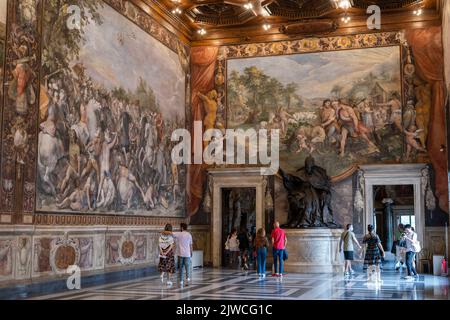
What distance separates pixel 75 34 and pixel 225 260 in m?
11.2

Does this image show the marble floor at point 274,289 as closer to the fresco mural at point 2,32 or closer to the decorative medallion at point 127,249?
the decorative medallion at point 127,249

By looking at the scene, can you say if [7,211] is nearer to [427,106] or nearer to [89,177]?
[89,177]

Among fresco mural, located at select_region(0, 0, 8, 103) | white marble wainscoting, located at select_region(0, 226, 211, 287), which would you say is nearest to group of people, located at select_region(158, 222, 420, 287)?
white marble wainscoting, located at select_region(0, 226, 211, 287)

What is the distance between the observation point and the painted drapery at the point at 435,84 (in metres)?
20.4

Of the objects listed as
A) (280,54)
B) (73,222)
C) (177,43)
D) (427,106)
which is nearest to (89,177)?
(73,222)

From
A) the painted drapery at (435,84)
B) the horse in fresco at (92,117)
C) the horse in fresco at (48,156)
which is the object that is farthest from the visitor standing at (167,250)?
the painted drapery at (435,84)

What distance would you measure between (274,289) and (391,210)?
19.1m

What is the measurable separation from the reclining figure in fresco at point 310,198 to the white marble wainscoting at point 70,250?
480cm

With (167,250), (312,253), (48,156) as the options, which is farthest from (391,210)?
(48,156)

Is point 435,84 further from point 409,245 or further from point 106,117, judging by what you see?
point 106,117

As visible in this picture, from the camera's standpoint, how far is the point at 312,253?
64.5 ft

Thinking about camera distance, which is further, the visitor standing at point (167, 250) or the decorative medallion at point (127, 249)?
the decorative medallion at point (127, 249)

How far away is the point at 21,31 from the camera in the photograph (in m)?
13.1

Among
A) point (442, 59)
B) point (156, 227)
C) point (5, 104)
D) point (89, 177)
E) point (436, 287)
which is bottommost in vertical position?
point (436, 287)
